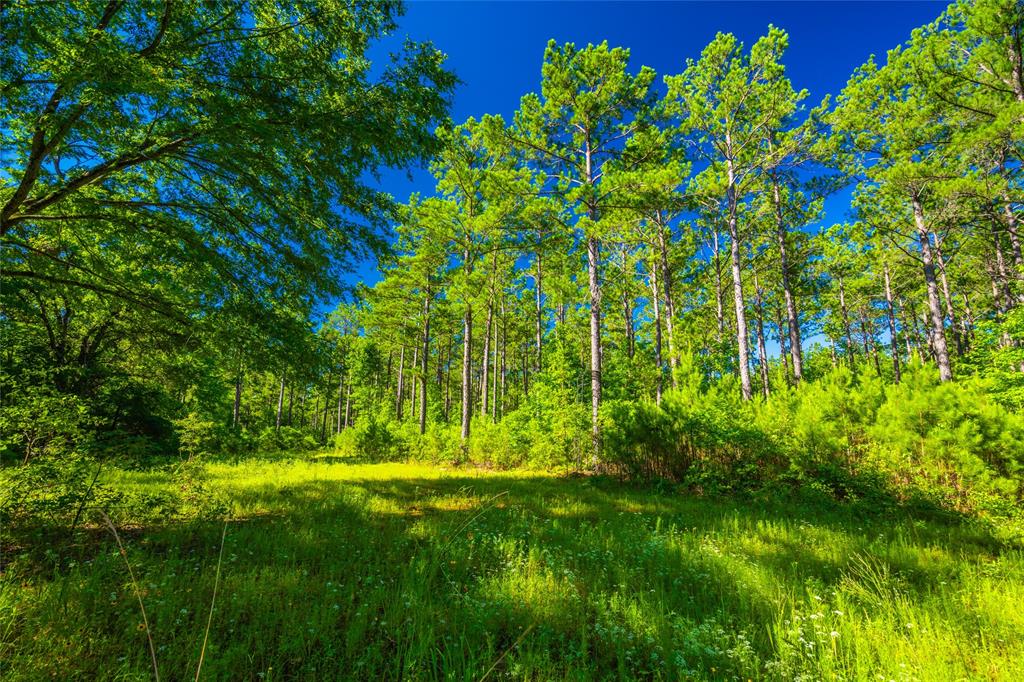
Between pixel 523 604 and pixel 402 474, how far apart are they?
939 centimetres

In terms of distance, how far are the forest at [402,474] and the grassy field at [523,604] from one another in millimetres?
34

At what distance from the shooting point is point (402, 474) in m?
11.8

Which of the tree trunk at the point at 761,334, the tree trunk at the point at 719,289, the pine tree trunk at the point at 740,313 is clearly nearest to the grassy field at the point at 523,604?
Result: the pine tree trunk at the point at 740,313

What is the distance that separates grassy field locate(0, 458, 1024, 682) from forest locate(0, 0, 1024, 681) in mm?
34

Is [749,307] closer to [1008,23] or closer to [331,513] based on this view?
[1008,23]

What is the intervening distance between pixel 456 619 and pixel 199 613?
203 centimetres

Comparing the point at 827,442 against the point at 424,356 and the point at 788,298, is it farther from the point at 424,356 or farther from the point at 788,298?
the point at 424,356

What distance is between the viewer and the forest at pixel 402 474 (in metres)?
2.80

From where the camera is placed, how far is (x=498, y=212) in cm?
1351

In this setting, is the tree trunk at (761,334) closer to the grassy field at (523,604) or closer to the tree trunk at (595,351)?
the tree trunk at (595,351)

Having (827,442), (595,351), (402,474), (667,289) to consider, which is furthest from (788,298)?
(402,474)

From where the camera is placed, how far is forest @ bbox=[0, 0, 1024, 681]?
110 inches

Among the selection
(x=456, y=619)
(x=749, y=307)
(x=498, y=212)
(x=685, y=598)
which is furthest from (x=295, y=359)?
(x=749, y=307)

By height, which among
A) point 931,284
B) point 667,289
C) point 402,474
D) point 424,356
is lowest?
point 402,474
